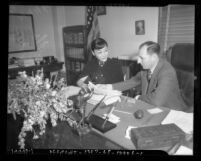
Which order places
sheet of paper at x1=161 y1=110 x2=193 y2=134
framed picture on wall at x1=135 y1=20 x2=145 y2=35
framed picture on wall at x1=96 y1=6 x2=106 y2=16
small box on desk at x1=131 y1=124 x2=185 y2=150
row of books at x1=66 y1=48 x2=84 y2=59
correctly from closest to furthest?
small box on desk at x1=131 y1=124 x2=185 y2=150 < sheet of paper at x1=161 y1=110 x2=193 y2=134 < framed picture on wall at x1=96 y1=6 x2=106 y2=16 < framed picture on wall at x1=135 y1=20 x2=145 y2=35 < row of books at x1=66 y1=48 x2=84 y2=59

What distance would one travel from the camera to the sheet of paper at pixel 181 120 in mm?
1201

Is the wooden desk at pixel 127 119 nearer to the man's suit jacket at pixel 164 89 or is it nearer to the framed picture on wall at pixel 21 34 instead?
the man's suit jacket at pixel 164 89

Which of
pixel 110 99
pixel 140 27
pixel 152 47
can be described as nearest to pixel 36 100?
pixel 110 99

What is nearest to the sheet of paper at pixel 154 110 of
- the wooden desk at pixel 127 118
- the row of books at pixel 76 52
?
the wooden desk at pixel 127 118

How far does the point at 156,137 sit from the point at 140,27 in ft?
2.77

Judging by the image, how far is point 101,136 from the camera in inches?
45.7

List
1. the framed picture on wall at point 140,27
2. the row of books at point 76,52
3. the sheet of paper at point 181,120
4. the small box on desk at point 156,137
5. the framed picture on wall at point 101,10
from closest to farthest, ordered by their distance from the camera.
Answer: the small box on desk at point 156,137, the sheet of paper at point 181,120, the framed picture on wall at point 101,10, the framed picture on wall at point 140,27, the row of books at point 76,52

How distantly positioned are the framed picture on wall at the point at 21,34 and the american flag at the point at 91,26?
0.40 m

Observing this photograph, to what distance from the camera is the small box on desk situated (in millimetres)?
1085

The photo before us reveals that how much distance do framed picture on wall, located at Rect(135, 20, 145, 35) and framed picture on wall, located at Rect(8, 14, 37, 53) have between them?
766 mm

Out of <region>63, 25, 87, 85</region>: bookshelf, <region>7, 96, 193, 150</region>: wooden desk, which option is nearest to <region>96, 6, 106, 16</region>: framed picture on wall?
<region>63, 25, 87, 85</region>: bookshelf

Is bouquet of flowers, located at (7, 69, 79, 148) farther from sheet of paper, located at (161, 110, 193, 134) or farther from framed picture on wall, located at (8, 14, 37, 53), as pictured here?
sheet of paper, located at (161, 110, 193, 134)
